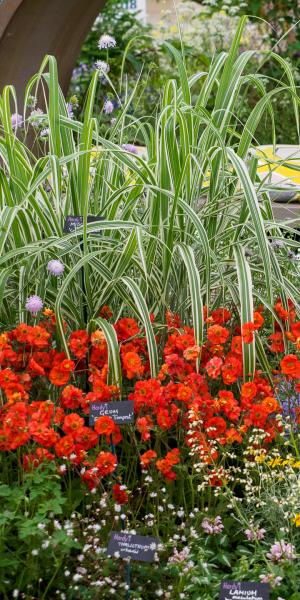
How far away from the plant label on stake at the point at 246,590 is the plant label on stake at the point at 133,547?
15cm

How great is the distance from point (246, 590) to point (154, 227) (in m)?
1.09

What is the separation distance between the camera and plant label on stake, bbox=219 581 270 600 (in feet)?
5.94

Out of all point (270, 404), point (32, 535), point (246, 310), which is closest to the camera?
point (32, 535)

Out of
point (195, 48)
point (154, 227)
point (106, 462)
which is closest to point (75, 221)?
point (154, 227)

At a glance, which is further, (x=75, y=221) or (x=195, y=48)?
(x=195, y=48)

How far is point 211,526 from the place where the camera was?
6.89 feet

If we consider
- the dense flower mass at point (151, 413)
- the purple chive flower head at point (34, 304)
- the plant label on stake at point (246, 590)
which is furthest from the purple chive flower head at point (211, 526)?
the purple chive flower head at point (34, 304)

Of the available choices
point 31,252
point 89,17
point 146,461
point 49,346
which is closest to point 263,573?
point 146,461

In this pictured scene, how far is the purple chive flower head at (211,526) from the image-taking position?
2074 millimetres

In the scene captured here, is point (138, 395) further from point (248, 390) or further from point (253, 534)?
point (253, 534)

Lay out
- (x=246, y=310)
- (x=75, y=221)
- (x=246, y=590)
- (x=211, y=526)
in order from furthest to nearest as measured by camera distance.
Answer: (x=75, y=221) → (x=246, y=310) → (x=211, y=526) → (x=246, y=590)

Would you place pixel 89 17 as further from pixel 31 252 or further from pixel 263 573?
pixel 263 573

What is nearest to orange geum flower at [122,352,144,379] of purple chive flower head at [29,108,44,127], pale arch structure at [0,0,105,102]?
purple chive flower head at [29,108,44,127]

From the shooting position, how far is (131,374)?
2293mm
